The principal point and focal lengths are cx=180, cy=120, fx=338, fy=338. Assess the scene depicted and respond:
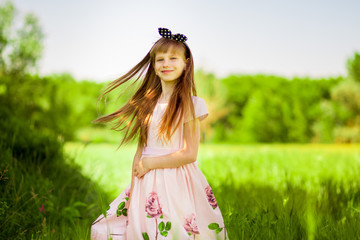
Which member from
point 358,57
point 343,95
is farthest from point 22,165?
point 343,95

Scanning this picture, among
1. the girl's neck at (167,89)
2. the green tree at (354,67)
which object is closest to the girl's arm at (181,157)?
the girl's neck at (167,89)

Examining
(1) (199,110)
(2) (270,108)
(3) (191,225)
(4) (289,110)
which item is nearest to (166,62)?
(1) (199,110)

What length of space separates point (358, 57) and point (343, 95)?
222cm

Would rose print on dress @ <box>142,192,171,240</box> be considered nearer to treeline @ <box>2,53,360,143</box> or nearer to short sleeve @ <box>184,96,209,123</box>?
short sleeve @ <box>184,96,209,123</box>

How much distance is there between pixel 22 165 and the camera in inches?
115

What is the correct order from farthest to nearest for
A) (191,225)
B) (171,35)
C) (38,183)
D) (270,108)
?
(270,108)
(38,183)
(171,35)
(191,225)

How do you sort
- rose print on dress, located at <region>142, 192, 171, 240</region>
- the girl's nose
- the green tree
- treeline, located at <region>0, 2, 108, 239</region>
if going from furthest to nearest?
the green tree < treeline, located at <region>0, 2, 108, 239</region> < the girl's nose < rose print on dress, located at <region>142, 192, 171, 240</region>

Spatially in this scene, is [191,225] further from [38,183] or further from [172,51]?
[38,183]

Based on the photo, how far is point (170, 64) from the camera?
191cm

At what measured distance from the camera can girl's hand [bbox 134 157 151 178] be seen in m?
1.82

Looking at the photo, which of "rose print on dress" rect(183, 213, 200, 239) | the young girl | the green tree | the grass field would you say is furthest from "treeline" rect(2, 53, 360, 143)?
"rose print on dress" rect(183, 213, 200, 239)

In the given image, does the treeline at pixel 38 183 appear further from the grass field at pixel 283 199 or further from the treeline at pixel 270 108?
the treeline at pixel 270 108

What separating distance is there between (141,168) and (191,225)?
402mm

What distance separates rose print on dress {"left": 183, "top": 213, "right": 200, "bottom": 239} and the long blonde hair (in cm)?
43
